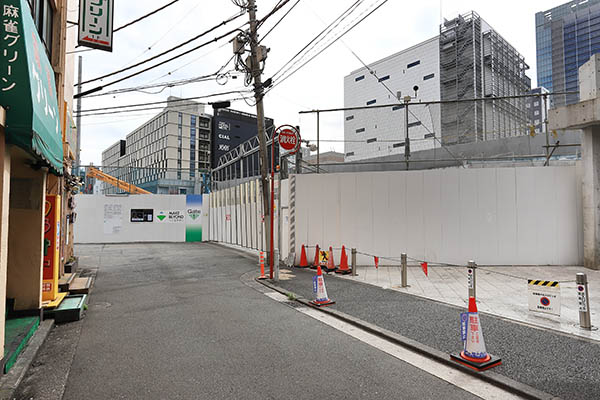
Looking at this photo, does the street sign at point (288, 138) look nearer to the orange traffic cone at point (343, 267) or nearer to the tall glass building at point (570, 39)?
the orange traffic cone at point (343, 267)

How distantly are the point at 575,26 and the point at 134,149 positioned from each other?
8006 centimetres

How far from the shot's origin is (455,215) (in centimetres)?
1162

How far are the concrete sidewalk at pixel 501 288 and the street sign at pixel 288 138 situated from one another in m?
4.29

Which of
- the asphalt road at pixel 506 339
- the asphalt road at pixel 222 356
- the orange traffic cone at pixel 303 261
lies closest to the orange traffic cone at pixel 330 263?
the orange traffic cone at pixel 303 261

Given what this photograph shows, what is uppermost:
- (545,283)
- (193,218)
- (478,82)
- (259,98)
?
(478,82)

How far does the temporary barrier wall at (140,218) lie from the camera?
22.3 metres

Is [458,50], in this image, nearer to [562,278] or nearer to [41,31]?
[562,278]

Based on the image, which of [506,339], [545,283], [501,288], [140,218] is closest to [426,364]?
[506,339]

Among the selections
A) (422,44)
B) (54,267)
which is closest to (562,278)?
(54,267)

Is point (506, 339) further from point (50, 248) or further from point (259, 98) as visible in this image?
point (259, 98)

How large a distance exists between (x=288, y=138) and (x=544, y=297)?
7482 mm

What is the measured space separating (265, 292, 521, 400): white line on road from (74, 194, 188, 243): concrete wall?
1890 cm

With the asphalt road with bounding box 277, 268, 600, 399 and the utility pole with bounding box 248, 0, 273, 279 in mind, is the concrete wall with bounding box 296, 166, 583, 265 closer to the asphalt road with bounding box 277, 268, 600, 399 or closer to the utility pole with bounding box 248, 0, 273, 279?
the utility pole with bounding box 248, 0, 273, 279

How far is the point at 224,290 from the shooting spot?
8898 mm
